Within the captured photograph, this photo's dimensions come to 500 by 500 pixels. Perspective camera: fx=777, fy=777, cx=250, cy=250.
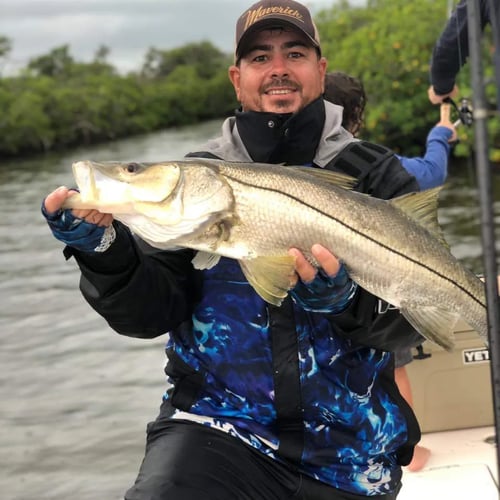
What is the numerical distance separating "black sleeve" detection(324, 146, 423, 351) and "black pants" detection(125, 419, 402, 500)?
1.81ft

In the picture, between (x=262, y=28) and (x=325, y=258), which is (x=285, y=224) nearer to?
(x=325, y=258)

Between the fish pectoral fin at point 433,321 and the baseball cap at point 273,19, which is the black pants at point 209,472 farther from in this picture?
the baseball cap at point 273,19

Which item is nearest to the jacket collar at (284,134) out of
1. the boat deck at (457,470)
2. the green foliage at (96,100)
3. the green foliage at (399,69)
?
the boat deck at (457,470)

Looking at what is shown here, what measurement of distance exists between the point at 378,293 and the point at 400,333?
358 mm

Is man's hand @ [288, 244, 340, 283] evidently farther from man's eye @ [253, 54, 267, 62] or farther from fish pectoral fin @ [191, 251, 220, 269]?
man's eye @ [253, 54, 267, 62]

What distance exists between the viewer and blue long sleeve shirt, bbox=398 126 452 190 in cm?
489

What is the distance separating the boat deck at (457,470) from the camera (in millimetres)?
3885

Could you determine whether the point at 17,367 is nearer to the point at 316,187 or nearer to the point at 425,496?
the point at 425,496

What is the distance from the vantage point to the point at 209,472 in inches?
103

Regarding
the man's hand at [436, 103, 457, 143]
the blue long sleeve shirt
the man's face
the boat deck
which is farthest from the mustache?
the man's hand at [436, 103, 457, 143]

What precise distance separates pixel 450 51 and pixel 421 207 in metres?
2.52

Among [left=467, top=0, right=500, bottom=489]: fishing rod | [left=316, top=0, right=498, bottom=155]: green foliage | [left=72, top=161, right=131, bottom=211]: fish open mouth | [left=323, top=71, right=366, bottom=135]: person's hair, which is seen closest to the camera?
[left=467, top=0, right=500, bottom=489]: fishing rod

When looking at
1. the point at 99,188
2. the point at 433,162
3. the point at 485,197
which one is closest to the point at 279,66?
the point at 99,188

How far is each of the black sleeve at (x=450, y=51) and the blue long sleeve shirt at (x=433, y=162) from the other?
13.4 inches
